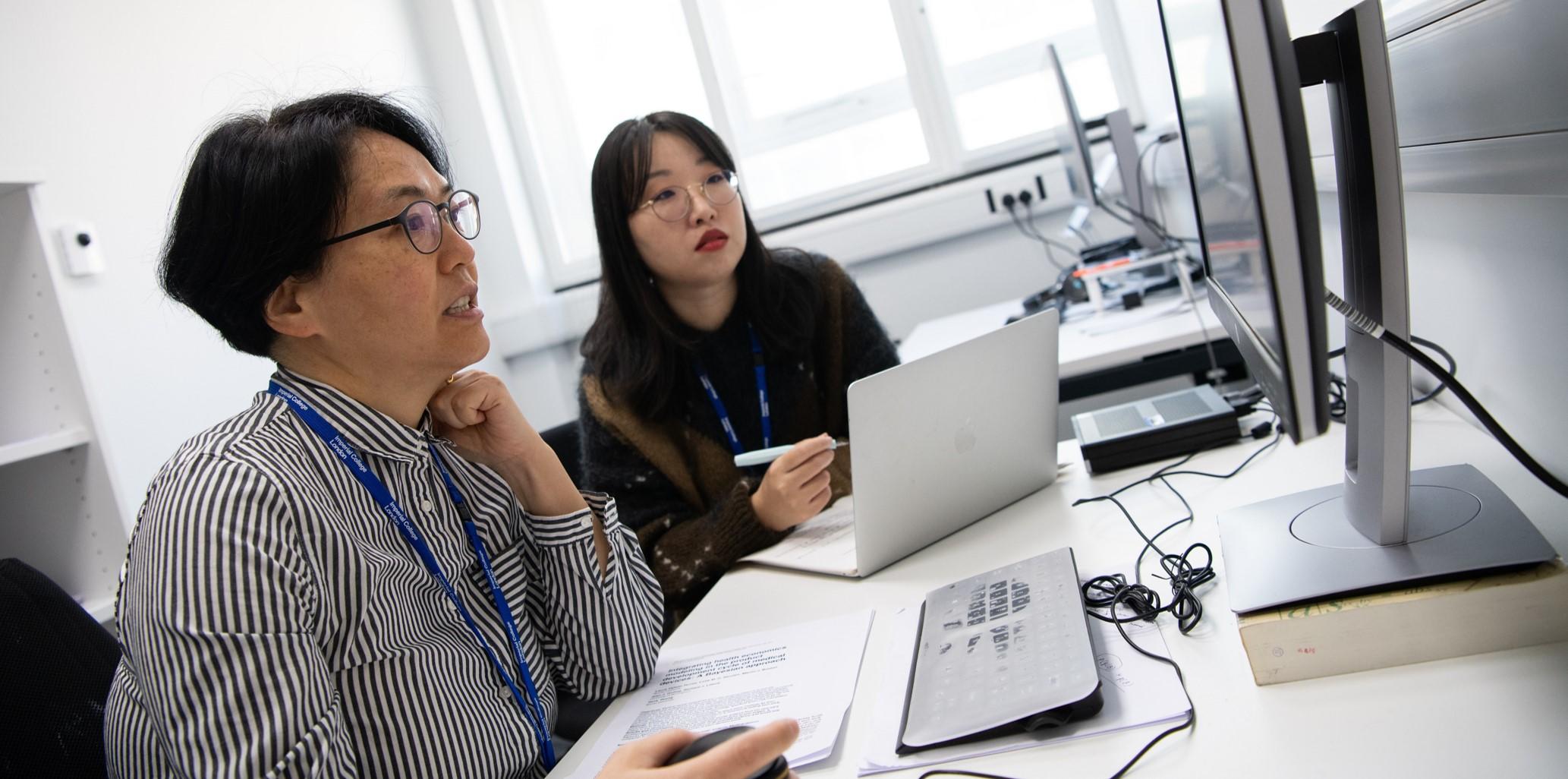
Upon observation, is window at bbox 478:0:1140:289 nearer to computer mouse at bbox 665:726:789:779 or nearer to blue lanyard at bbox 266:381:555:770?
blue lanyard at bbox 266:381:555:770

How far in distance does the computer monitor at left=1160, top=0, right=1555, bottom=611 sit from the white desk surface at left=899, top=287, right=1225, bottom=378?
781 mm

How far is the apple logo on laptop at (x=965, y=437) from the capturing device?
4.21 feet

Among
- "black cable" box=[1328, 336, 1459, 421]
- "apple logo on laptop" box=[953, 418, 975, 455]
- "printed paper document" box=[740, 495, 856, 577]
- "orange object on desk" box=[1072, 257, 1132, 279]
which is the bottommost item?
"printed paper document" box=[740, 495, 856, 577]

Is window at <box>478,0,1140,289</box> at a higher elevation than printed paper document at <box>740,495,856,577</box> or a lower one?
higher

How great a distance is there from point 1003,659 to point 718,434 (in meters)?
1.01

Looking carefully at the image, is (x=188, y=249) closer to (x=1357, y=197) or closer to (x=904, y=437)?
(x=904, y=437)

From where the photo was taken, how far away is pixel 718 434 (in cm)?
183

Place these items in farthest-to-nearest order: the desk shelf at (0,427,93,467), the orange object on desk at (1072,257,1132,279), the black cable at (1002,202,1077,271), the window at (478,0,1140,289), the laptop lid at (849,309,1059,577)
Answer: the window at (478,0,1140,289) < the black cable at (1002,202,1077,271) < the orange object on desk at (1072,257,1132,279) < the desk shelf at (0,427,93,467) < the laptop lid at (849,309,1059,577)

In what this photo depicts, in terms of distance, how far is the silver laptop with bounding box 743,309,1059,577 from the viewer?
1207 millimetres

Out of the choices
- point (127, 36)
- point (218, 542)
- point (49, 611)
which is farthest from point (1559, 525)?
point (127, 36)

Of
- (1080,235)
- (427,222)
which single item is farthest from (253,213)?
(1080,235)

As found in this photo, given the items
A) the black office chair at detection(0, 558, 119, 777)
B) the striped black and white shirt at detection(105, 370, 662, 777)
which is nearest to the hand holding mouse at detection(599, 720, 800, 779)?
the striped black and white shirt at detection(105, 370, 662, 777)

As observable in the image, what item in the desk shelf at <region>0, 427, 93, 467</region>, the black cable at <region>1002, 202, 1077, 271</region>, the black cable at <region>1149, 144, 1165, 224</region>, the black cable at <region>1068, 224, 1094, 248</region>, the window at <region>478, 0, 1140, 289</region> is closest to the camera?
the desk shelf at <region>0, 427, 93, 467</region>

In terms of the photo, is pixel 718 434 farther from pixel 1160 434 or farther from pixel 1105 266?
pixel 1105 266
